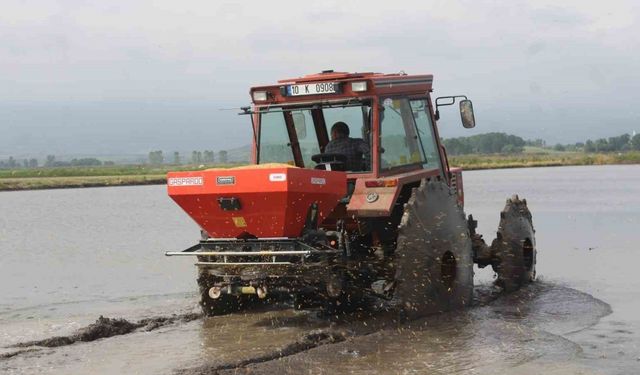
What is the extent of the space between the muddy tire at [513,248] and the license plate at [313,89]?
3102mm

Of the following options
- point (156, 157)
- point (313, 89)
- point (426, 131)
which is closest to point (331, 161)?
point (313, 89)

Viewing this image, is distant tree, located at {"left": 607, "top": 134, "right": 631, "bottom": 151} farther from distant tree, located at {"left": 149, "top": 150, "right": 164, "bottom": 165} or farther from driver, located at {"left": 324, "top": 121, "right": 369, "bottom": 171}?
driver, located at {"left": 324, "top": 121, "right": 369, "bottom": 171}

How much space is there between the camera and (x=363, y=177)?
10.1 metres

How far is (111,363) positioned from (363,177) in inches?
126

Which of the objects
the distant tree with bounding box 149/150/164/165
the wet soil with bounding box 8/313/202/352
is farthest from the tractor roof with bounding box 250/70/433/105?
the distant tree with bounding box 149/150/164/165

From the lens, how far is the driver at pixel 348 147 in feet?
34.1

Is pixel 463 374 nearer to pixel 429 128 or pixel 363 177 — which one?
pixel 363 177

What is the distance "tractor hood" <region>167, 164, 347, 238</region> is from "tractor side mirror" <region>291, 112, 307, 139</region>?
1635 millimetres

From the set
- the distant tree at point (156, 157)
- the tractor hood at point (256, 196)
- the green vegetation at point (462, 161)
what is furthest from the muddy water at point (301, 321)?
the distant tree at point (156, 157)

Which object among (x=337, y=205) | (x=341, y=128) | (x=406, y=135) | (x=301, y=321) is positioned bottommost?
(x=301, y=321)

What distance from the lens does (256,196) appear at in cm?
888

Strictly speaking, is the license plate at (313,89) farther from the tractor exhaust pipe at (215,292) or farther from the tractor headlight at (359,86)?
the tractor exhaust pipe at (215,292)

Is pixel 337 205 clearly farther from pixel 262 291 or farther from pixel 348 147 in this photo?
pixel 262 291

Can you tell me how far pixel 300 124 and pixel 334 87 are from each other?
2.94 ft
